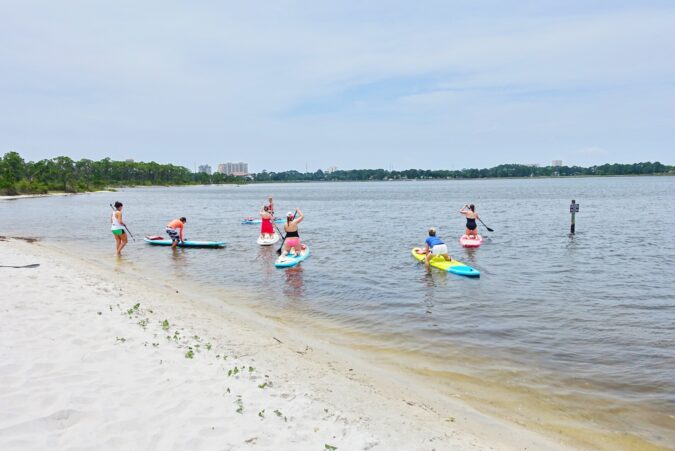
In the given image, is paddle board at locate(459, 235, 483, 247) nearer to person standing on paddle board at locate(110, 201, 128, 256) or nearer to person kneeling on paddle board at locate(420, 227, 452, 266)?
person kneeling on paddle board at locate(420, 227, 452, 266)

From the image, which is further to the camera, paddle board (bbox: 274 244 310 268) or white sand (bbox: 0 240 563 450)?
paddle board (bbox: 274 244 310 268)

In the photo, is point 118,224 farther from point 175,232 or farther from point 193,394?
point 193,394

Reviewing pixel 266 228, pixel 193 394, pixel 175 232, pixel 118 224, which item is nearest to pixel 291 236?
pixel 266 228

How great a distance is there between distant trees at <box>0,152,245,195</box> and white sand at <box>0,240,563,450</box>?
278ft

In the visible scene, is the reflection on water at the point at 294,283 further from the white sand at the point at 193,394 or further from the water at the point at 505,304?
the white sand at the point at 193,394

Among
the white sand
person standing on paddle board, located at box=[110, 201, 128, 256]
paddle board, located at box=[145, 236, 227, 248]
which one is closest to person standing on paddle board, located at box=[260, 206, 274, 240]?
paddle board, located at box=[145, 236, 227, 248]

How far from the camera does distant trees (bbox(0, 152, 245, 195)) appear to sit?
8588 centimetres

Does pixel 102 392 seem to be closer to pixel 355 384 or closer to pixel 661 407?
pixel 355 384

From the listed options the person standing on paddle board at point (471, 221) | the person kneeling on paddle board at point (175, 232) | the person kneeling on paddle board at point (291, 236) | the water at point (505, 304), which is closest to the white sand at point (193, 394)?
the water at point (505, 304)

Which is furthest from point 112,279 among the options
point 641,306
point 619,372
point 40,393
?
point 641,306

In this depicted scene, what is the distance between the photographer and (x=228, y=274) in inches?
644

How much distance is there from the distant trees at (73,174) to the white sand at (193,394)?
8489 cm

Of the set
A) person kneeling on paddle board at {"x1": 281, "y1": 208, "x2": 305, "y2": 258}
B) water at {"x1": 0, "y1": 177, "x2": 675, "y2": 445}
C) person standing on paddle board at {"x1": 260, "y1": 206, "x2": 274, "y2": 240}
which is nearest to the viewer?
water at {"x1": 0, "y1": 177, "x2": 675, "y2": 445}

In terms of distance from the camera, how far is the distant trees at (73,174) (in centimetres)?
8588
